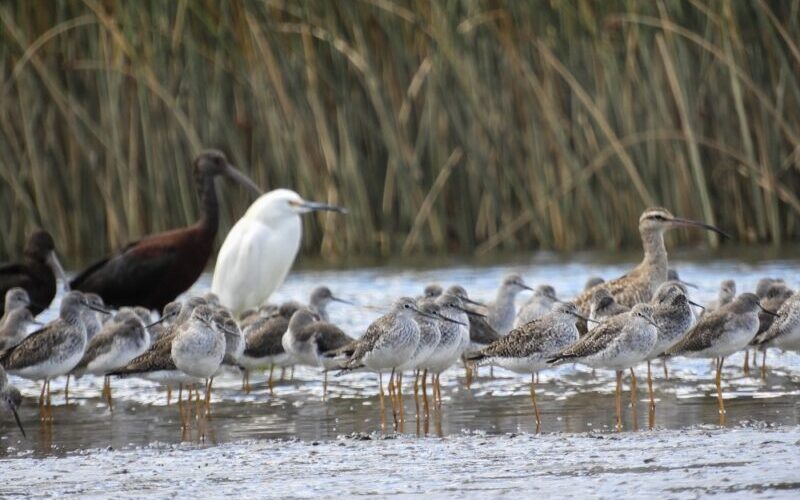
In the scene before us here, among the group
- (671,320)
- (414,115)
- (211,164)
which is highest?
(414,115)

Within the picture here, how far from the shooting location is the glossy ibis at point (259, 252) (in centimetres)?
1528

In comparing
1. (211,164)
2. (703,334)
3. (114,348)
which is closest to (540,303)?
(703,334)

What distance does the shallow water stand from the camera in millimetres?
8445

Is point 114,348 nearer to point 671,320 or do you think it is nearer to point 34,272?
point 34,272

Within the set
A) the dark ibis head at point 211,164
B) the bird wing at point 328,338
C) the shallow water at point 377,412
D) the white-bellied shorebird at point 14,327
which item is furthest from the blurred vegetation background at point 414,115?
the bird wing at point 328,338

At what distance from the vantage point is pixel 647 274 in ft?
41.7

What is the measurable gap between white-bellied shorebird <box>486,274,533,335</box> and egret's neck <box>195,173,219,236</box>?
3896mm

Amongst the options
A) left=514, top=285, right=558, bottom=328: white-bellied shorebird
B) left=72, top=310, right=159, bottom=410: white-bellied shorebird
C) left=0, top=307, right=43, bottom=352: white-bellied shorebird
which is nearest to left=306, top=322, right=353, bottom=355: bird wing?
left=72, top=310, right=159, bottom=410: white-bellied shorebird

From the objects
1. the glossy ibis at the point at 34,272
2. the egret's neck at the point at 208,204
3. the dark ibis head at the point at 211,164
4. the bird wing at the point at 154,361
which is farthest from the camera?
the dark ibis head at the point at 211,164

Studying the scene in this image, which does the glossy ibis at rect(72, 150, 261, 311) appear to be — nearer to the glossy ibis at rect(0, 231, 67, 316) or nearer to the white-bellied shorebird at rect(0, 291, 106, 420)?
the glossy ibis at rect(0, 231, 67, 316)

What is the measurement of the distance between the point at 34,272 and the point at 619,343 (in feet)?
22.3

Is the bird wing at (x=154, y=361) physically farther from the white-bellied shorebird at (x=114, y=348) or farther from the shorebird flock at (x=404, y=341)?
the white-bellied shorebird at (x=114, y=348)

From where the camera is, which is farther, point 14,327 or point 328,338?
point 14,327

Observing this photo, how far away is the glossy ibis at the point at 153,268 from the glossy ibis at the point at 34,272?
70cm
